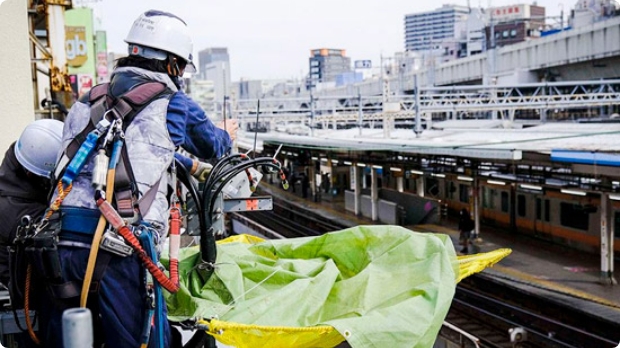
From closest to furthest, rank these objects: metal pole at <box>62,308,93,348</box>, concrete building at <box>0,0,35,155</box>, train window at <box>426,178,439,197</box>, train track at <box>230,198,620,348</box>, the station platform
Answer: metal pole at <box>62,308,93,348</box> → concrete building at <box>0,0,35,155</box> → train track at <box>230,198,620,348</box> → the station platform → train window at <box>426,178,439,197</box>

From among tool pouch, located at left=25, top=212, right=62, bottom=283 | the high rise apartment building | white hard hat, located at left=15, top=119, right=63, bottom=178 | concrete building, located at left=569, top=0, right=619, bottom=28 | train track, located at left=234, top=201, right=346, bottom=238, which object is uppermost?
the high rise apartment building

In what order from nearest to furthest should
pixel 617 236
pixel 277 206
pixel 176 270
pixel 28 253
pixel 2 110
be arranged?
pixel 28 253 → pixel 176 270 → pixel 2 110 → pixel 617 236 → pixel 277 206

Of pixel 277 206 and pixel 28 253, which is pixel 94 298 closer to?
pixel 28 253

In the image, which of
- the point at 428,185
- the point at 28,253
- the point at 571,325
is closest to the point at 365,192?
the point at 428,185

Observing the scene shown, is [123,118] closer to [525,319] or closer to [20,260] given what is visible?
[20,260]

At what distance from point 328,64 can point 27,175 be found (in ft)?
230

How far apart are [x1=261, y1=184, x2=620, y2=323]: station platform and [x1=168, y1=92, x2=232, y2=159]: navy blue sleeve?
12.0m

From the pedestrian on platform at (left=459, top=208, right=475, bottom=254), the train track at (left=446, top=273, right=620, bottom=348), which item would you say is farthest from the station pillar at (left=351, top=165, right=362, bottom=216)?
the train track at (left=446, top=273, right=620, bottom=348)

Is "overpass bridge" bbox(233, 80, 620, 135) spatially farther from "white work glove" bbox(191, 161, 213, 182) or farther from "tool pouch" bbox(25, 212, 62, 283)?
"tool pouch" bbox(25, 212, 62, 283)

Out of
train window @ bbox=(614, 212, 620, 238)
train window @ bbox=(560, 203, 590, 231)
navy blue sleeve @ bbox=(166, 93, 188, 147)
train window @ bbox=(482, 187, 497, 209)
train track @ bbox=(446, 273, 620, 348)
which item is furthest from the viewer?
train window @ bbox=(482, 187, 497, 209)

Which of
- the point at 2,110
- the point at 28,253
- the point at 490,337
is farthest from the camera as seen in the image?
the point at 490,337

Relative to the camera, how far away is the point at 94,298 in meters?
2.34

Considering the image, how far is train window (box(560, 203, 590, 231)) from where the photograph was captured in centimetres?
1858

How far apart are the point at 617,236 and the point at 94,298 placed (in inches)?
690
